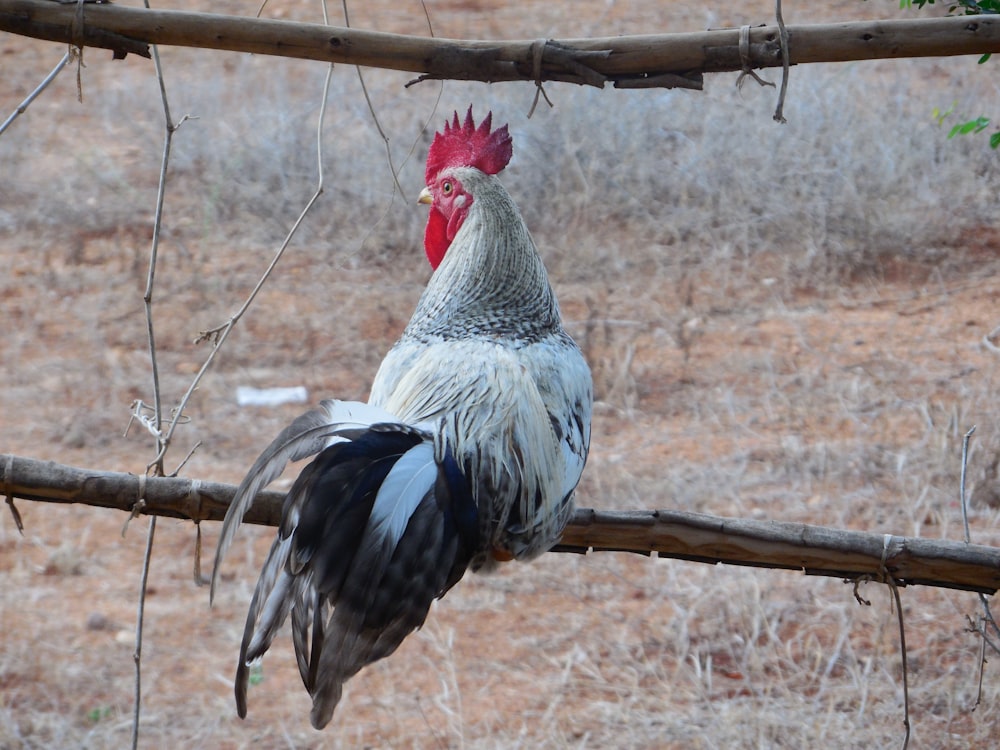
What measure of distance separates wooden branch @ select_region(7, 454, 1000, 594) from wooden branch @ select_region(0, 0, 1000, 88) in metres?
0.81

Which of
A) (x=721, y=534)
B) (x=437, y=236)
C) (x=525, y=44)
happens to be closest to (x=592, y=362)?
(x=437, y=236)

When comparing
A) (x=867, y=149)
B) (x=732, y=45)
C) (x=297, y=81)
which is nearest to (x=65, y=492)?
(x=732, y=45)

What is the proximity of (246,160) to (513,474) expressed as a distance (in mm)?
5216

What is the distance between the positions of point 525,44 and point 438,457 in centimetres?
82

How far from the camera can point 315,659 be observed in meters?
2.01

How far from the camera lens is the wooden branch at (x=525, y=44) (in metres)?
1.67

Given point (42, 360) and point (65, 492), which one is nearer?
point (65, 492)

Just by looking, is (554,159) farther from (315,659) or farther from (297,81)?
(315,659)

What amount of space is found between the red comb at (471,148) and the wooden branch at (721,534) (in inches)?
45.0

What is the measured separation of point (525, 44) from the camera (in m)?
1.73

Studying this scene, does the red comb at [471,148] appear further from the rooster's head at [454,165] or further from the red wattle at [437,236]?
the red wattle at [437,236]

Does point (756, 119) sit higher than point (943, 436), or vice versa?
point (756, 119)

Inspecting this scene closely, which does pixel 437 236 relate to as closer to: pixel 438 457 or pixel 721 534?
pixel 438 457

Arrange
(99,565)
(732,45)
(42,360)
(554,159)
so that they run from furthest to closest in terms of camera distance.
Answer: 1. (554,159)
2. (42,360)
3. (99,565)
4. (732,45)
